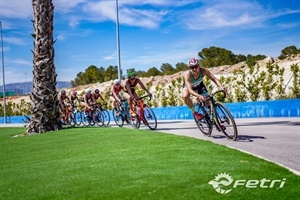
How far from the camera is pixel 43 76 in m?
17.0

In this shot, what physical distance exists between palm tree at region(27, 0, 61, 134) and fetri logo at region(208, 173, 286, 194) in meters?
13.8

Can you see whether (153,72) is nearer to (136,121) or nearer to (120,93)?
(120,93)

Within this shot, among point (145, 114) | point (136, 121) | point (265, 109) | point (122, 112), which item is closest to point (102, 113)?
point (122, 112)

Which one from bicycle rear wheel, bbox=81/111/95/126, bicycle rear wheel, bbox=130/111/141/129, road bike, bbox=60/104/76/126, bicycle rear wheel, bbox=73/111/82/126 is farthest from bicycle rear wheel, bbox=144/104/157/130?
road bike, bbox=60/104/76/126

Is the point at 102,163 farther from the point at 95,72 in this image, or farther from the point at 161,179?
the point at 95,72

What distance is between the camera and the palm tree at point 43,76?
17.0 metres

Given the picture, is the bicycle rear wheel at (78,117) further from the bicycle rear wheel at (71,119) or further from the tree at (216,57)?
the tree at (216,57)

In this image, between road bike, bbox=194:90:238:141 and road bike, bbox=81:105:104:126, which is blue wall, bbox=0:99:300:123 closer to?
road bike, bbox=81:105:104:126

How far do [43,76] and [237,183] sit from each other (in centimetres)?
1429

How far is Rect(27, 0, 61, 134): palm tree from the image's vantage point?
17.0 metres

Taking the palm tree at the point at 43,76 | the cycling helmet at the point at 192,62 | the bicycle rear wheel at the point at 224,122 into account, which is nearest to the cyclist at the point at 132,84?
the cycling helmet at the point at 192,62

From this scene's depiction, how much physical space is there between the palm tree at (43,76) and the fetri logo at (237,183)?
13.8 metres

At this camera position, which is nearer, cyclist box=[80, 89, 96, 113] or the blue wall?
the blue wall

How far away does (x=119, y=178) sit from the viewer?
4906mm
